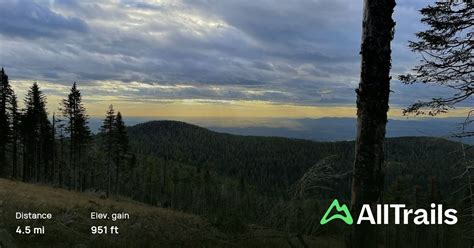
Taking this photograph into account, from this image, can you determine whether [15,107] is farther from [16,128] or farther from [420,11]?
[420,11]

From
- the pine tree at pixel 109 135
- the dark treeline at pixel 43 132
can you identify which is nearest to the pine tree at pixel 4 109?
the dark treeline at pixel 43 132

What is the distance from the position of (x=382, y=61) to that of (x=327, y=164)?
133 cm

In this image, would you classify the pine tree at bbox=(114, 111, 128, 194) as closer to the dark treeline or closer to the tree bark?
the dark treeline

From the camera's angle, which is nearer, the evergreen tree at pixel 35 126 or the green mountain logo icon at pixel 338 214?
the green mountain logo icon at pixel 338 214

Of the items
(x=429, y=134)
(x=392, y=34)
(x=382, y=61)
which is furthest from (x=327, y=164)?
(x=429, y=134)

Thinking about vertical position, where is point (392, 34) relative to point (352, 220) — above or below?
above

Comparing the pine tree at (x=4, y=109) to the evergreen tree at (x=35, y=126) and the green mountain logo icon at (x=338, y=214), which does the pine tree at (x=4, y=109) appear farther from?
the green mountain logo icon at (x=338, y=214)

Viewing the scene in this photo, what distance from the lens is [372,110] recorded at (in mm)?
4402

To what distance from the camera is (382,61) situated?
14.5 ft

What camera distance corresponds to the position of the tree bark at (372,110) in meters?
4.41

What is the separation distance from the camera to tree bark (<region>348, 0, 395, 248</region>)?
4406 mm

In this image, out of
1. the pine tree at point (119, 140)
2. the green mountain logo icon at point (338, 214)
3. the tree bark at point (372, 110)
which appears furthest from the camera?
the pine tree at point (119, 140)

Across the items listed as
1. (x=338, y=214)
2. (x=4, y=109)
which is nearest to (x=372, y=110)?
(x=338, y=214)

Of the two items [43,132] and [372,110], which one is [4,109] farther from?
[372,110]
